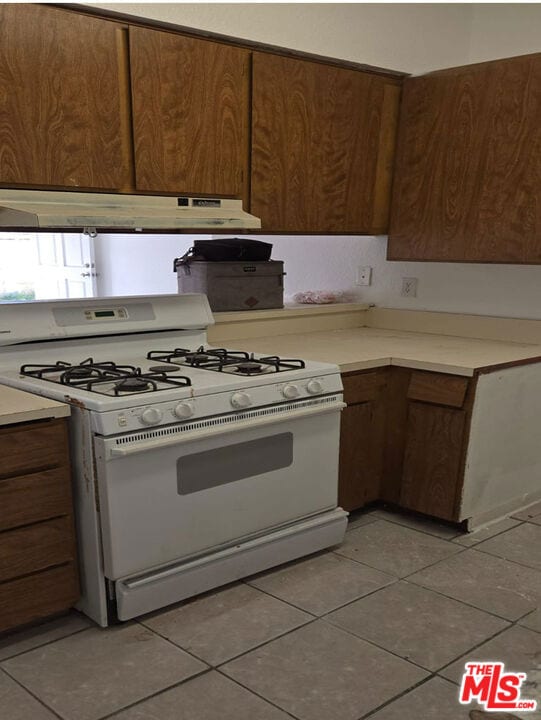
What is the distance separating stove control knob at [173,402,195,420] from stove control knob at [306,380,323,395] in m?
0.49

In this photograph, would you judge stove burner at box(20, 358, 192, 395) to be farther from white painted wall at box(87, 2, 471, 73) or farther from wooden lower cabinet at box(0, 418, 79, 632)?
white painted wall at box(87, 2, 471, 73)

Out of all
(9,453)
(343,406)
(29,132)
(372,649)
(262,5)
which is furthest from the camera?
(262,5)

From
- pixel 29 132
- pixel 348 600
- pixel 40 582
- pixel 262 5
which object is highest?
pixel 262 5

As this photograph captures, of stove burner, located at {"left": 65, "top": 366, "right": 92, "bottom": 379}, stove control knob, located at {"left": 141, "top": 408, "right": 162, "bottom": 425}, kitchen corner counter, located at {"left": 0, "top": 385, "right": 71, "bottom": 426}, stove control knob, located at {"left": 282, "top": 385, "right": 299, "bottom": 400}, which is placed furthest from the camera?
stove control knob, located at {"left": 282, "top": 385, "right": 299, "bottom": 400}

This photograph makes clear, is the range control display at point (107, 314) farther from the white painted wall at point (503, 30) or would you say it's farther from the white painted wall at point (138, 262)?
the white painted wall at point (503, 30)

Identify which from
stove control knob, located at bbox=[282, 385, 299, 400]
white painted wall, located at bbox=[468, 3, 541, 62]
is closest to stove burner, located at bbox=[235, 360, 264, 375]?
stove control knob, located at bbox=[282, 385, 299, 400]

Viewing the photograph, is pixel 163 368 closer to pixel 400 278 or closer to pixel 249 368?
pixel 249 368

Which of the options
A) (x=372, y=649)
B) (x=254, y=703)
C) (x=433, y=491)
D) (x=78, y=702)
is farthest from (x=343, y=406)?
(x=78, y=702)

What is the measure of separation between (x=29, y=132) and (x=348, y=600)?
186 centimetres

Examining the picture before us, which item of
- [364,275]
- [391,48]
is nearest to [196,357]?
[364,275]

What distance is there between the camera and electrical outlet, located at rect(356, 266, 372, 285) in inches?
139

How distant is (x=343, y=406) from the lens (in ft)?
7.85

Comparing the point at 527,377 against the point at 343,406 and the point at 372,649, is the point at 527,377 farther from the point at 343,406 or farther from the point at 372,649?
the point at 372,649

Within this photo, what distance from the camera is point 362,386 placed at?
8.61 ft
